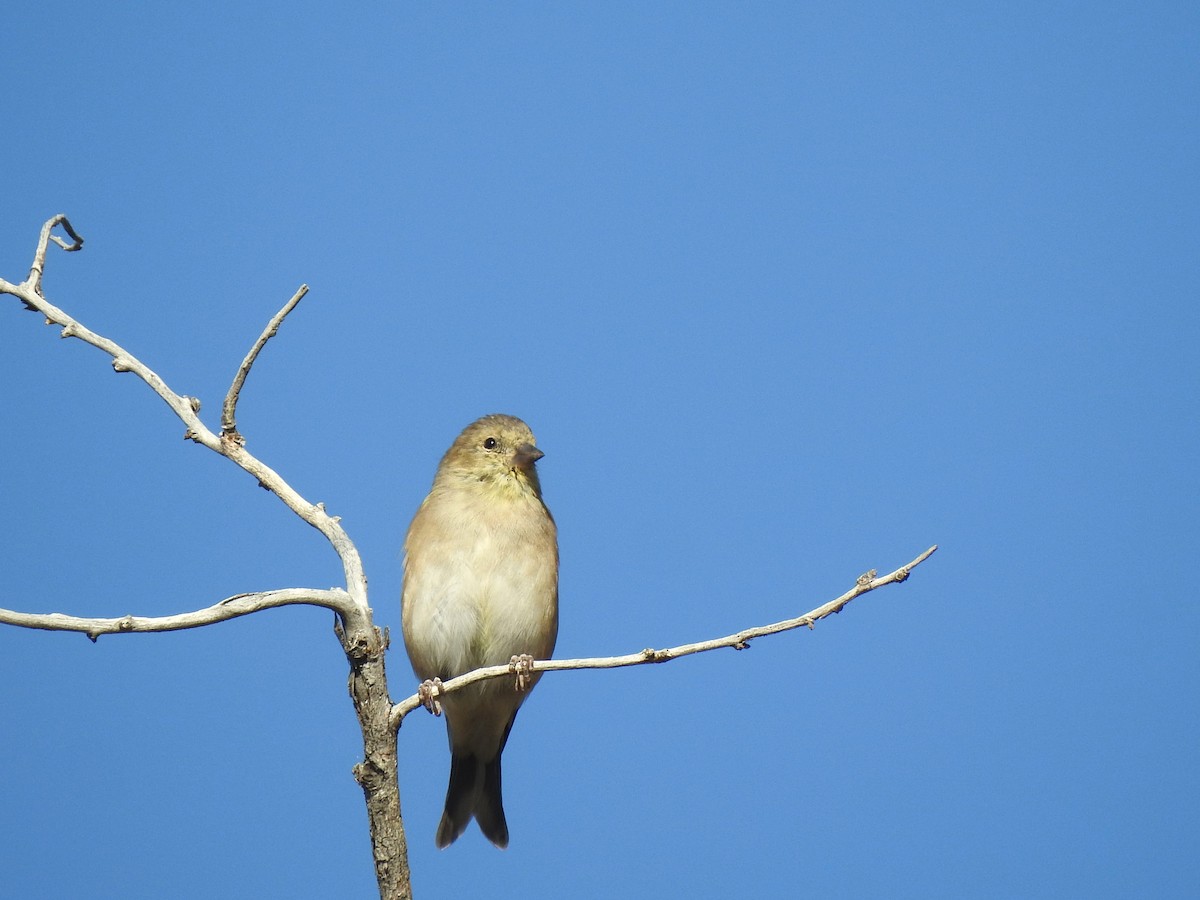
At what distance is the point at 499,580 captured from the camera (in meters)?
6.44

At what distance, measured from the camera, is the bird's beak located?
6.73m

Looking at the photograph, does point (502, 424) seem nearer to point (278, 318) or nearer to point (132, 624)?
point (278, 318)

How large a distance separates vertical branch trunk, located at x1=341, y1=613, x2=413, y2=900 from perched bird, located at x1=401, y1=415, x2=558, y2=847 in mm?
1487

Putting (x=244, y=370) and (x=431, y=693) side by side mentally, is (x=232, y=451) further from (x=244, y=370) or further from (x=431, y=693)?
(x=431, y=693)

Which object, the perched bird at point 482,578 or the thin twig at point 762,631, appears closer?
the thin twig at point 762,631

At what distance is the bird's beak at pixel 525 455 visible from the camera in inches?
265

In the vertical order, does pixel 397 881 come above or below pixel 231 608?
below

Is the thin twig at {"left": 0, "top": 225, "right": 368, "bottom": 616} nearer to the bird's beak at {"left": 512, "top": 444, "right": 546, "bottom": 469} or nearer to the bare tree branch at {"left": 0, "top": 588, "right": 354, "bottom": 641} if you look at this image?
the bare tree branch at {"left": 0, "top": 588, "right": 354, "bottom": 641}

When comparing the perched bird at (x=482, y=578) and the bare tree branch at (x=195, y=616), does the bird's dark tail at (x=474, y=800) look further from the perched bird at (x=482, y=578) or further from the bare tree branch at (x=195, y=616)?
the bare tree branch at (x=195, y=616)

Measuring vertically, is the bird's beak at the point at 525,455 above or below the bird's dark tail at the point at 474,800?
above

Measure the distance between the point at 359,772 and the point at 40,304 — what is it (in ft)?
7.03

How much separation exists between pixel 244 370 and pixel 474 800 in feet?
11.7

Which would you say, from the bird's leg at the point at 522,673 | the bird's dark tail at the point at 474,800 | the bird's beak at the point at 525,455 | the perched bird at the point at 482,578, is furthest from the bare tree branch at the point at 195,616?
the bird's dark tail at the point at 474,800

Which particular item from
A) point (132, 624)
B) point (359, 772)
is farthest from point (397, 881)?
point (132, 624)
